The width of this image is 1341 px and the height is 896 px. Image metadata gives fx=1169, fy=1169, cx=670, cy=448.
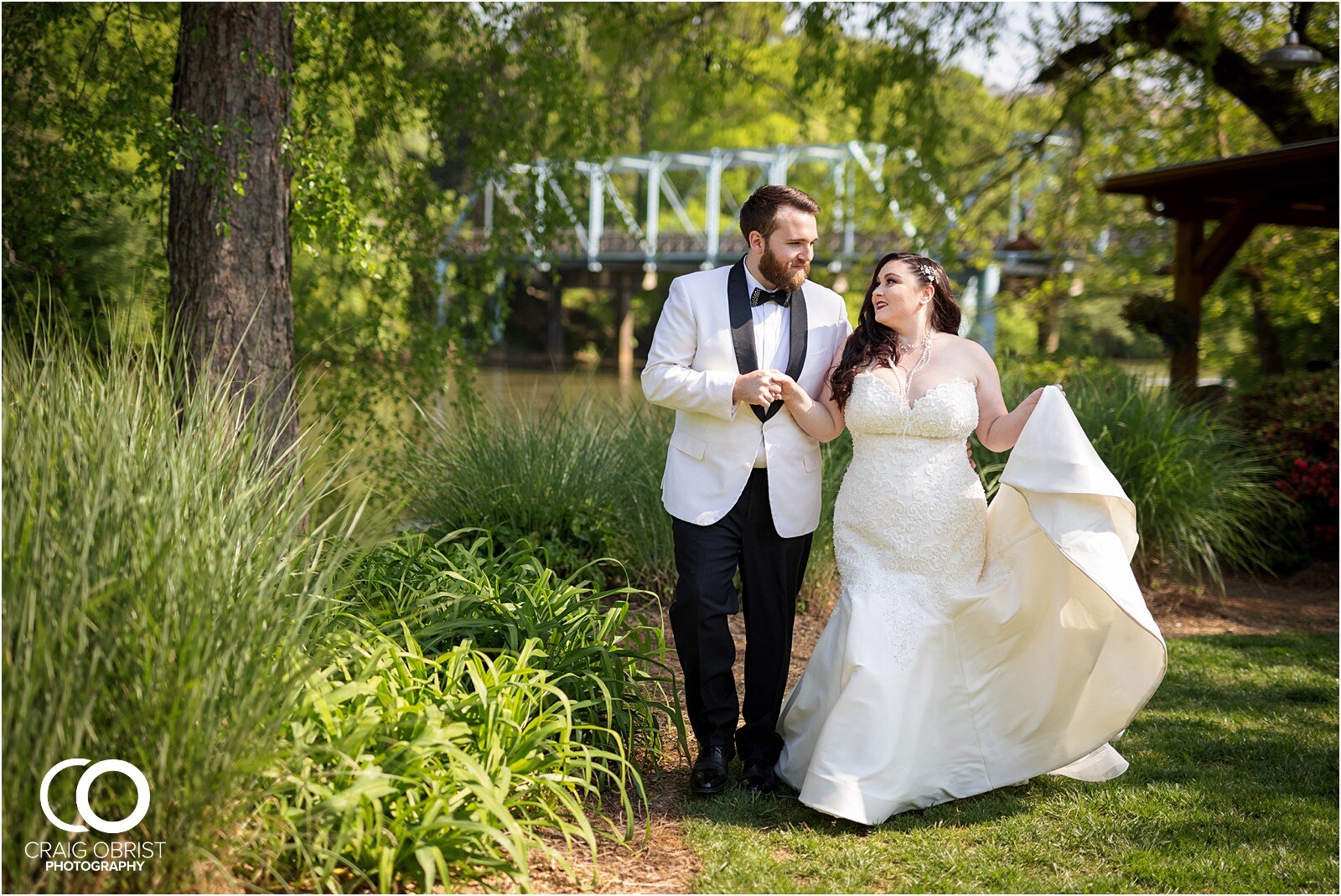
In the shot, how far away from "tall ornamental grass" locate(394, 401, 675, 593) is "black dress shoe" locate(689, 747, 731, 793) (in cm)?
208

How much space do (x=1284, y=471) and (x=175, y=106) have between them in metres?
7.75

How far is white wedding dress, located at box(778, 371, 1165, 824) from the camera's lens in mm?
3695

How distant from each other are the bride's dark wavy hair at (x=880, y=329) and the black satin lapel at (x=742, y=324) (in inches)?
11.3

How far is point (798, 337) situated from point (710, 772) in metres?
1.49

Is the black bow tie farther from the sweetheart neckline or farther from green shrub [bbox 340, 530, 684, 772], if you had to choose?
green shrub [bbox 340, 530, 684, 772]

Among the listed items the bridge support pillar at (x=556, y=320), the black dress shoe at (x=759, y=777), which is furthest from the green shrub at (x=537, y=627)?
the bridge support pillar at (x=556, y=320)

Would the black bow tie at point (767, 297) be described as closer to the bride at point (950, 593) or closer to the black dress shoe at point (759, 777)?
the bride at point (950, 593)

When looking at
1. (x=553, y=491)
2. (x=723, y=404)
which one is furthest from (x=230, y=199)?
(x=723, y=404)

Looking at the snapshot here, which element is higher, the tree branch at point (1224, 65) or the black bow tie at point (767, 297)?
the tree branch at point (1224, 65)

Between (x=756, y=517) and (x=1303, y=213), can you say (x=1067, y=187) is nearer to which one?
(x=1303, y=213)

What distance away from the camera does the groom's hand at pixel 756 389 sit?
3686mm

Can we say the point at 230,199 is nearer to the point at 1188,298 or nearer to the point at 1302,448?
the point at 1302,448

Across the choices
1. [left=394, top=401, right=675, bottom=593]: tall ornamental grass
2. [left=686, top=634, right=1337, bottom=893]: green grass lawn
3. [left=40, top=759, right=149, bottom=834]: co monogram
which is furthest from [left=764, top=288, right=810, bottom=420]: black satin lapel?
[left=40, top=759, right=149, bottom=834]: co monogram

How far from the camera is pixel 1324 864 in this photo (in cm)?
337
